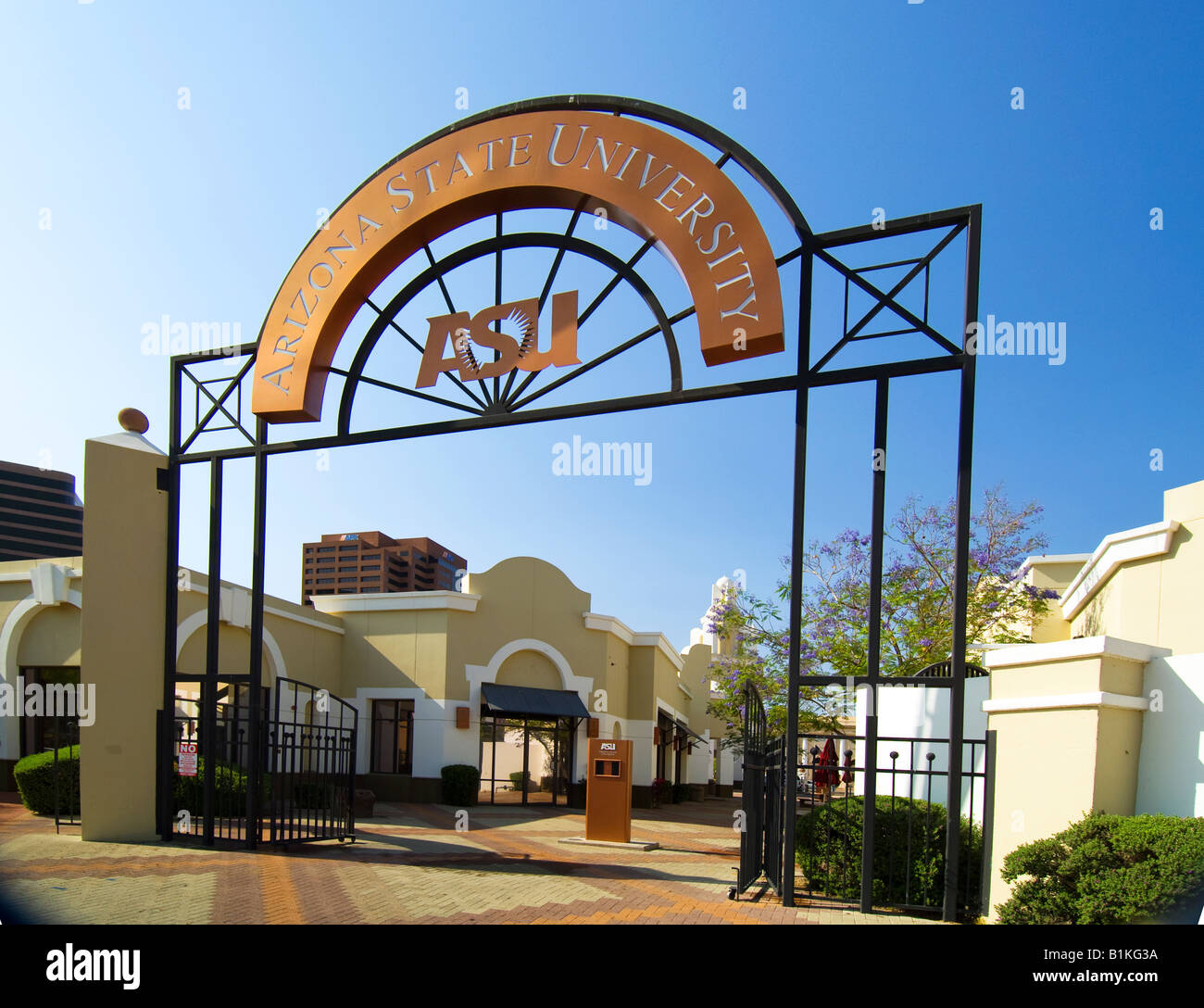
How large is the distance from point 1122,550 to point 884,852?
19.3ft

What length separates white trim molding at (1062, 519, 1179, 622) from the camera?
11398 millimetres

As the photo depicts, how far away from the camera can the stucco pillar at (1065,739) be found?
Result: 7.16 metres

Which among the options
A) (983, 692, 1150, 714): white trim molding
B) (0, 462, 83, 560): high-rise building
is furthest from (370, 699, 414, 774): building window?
(0, 462, 83, 560): high-rise building

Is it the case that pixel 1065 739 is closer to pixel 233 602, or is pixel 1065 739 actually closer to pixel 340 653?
pixel 233 602

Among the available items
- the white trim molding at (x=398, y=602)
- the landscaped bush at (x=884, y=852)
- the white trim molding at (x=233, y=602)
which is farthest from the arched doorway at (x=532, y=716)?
the landscaped bush at (x=884, y=852)

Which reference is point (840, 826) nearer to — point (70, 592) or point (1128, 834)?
point (1128, 834)

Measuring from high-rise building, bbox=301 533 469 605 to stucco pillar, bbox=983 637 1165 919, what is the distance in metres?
91.8

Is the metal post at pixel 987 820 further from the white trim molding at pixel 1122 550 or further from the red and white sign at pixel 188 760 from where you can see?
the red and white sign at pixel 188 760

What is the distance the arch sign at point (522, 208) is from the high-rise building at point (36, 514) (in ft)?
169

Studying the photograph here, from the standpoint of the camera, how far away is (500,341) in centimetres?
988

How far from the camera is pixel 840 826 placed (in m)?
9.22

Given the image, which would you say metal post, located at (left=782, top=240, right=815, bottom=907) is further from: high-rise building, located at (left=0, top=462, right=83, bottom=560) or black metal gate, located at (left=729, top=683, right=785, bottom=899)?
high-rise building, located at (left=0, top=462, right=83, bottom=560)
